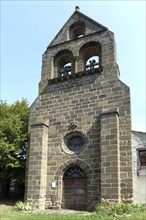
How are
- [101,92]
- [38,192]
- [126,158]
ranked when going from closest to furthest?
[126,158]
[38,192]
[101,92]

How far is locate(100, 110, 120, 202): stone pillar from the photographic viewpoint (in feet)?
37.4

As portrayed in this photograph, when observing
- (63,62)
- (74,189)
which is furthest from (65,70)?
(74,189)

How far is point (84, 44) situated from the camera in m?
15.6

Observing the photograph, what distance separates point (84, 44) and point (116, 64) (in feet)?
9.30

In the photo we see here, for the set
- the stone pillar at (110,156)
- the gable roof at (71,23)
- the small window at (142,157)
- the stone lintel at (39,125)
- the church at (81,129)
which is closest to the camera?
the stone pillar at (110,156)

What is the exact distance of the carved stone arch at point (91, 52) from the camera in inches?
592

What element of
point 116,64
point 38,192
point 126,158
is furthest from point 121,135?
point 38,192

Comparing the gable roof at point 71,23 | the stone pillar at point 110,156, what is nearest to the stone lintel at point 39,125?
the stone pillar at point 110,156

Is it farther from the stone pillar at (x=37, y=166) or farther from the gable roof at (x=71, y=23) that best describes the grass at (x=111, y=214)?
the gable roof at (x=71, y=23)

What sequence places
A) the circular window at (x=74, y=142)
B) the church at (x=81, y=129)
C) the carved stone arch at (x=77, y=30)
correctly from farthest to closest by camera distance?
1. the carved stone arch at (x=77, y=30)
2. the circular window at (x=74, y=142)
3. the church at (x=81, y=129)

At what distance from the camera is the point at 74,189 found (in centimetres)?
1288

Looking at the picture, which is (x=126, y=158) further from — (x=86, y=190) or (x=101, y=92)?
(x=101, y=92)

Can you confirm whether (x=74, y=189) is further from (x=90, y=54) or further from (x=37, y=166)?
(x=90, y=54)

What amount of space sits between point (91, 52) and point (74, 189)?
8433mm
